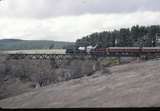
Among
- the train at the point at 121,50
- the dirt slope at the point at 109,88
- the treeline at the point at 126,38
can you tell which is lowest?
the dirt slope at the point at 109,88

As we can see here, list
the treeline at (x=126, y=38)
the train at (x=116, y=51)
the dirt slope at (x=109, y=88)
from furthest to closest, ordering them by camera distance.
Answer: the train at (x=116, y=51)
the treeline at (x=126, y=38)
the dirt slope at (x=109, y=88)

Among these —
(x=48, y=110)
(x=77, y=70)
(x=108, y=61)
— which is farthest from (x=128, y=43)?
(x=48, y=110)

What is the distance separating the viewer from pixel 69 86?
1862 centimetres

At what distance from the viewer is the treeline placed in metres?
20.1

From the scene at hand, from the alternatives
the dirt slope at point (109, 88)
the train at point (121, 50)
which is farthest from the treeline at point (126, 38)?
the dirt slope at point (109, 88)

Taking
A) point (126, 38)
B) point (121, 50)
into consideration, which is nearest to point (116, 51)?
point (121, 50)

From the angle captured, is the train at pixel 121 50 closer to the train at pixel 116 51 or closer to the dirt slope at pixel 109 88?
the train at pixel 116 51

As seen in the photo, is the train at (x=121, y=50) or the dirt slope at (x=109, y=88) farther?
the train at (x=121, y=50)

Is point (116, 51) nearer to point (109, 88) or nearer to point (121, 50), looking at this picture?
point (121, 50)

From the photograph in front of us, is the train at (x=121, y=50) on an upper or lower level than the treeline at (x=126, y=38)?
lower

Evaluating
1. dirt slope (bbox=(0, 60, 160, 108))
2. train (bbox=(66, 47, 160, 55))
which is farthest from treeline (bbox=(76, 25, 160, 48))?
dirt slope (bbox=(0, 60, 160, 108))

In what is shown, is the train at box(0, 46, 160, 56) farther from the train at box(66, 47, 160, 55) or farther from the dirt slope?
the dirt slope

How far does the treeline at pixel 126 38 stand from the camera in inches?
790

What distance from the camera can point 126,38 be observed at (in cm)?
2256
